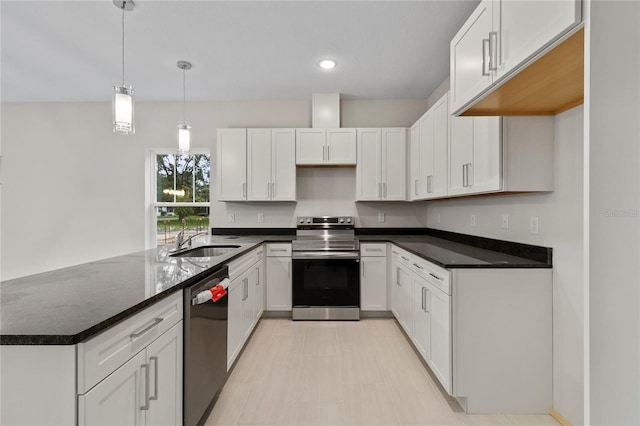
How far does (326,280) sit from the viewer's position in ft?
11.7

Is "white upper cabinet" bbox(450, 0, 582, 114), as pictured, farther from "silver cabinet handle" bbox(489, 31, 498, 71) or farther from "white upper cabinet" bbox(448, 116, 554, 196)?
"white upper cabinet" bbox(448, 116, 554, 196)

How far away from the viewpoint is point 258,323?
3.54 meters

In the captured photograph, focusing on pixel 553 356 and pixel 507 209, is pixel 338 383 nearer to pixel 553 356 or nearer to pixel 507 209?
pixel 553 356

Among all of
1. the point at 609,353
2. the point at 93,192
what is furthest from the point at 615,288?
the point at 93,192

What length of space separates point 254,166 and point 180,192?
1273mm

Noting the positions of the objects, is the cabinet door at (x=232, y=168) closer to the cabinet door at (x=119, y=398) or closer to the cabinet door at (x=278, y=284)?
the cabinet door at (x=278, y=284)

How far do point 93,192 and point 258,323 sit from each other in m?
2.88

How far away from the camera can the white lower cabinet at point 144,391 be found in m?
0.97

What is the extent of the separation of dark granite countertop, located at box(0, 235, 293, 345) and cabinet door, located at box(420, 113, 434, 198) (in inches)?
86.4

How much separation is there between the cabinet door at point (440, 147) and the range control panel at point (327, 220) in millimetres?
1249

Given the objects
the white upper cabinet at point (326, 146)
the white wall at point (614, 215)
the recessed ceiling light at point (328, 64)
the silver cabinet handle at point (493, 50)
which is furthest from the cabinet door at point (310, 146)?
the white wall at point (614, 215)

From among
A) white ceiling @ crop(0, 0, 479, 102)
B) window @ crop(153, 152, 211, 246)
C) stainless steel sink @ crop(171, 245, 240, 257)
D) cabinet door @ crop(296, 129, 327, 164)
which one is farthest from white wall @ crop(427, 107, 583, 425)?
window @ crop(153, 152, 211, 246)

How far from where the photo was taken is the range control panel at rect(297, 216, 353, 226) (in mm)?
4051

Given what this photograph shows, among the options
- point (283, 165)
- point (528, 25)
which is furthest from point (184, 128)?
point (528, 25)
